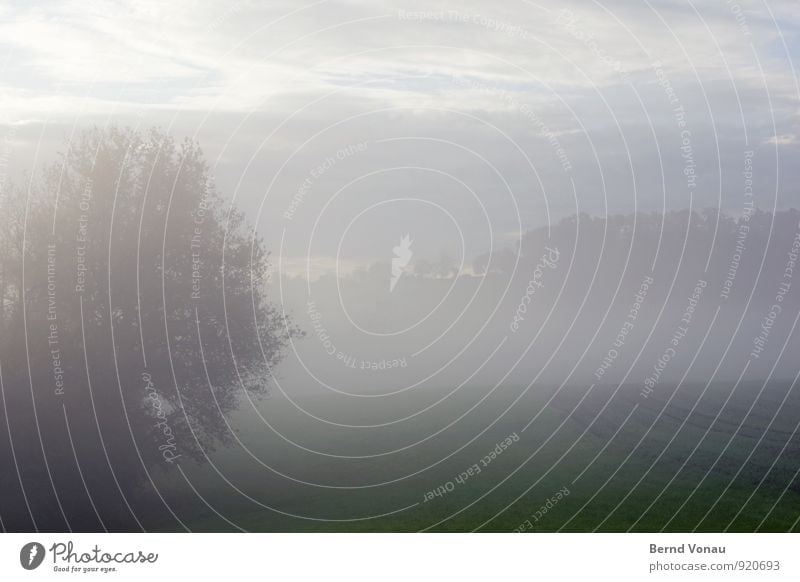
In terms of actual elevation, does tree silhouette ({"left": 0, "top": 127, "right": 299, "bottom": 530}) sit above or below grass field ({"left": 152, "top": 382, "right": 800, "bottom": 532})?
above

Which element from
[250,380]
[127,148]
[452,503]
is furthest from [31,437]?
[452,503]

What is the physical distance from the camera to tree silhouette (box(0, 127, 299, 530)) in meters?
33.3

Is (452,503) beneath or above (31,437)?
beneath

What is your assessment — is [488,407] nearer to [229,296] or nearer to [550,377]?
[550,377]

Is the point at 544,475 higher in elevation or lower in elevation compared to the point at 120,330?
lower

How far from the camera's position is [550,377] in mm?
52625

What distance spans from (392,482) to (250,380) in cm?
686

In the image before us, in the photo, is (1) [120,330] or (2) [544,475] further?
(2) [544,475]

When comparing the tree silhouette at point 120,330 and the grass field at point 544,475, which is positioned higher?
the tree silhouette at point 120,330

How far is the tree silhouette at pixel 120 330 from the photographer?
33.3 m

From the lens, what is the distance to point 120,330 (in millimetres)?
34406
